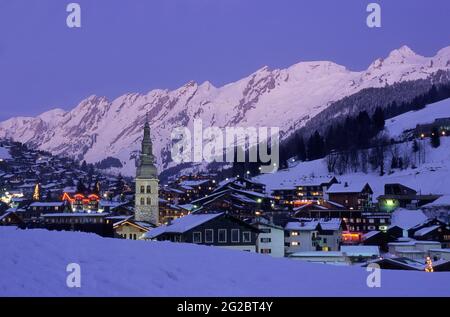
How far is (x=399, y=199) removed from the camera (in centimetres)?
10681

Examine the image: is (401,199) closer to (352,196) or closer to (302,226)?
(352,196)

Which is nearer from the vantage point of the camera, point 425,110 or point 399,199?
point 399,199

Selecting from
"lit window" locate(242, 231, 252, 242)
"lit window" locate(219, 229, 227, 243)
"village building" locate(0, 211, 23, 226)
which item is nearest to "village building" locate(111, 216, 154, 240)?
"lit window" locate(242, 231, 252, 242)

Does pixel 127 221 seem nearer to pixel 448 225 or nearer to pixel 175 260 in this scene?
pixel 448 225

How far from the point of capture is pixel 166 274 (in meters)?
15.0

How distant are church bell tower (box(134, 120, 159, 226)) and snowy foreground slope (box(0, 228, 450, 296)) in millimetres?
67972

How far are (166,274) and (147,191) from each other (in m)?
75.4

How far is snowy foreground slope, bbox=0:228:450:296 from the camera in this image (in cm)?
1336

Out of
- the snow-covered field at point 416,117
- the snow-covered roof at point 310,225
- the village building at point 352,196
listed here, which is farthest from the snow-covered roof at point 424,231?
the snow-covered field at point 416,117

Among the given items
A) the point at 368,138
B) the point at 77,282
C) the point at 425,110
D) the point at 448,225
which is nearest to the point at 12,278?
the point at 77,282

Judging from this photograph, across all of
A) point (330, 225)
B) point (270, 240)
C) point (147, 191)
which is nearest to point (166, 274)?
point (270, 240)

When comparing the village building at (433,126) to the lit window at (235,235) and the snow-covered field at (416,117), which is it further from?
the lit window at (235,235)

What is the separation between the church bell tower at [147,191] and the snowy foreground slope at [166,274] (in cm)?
6797
